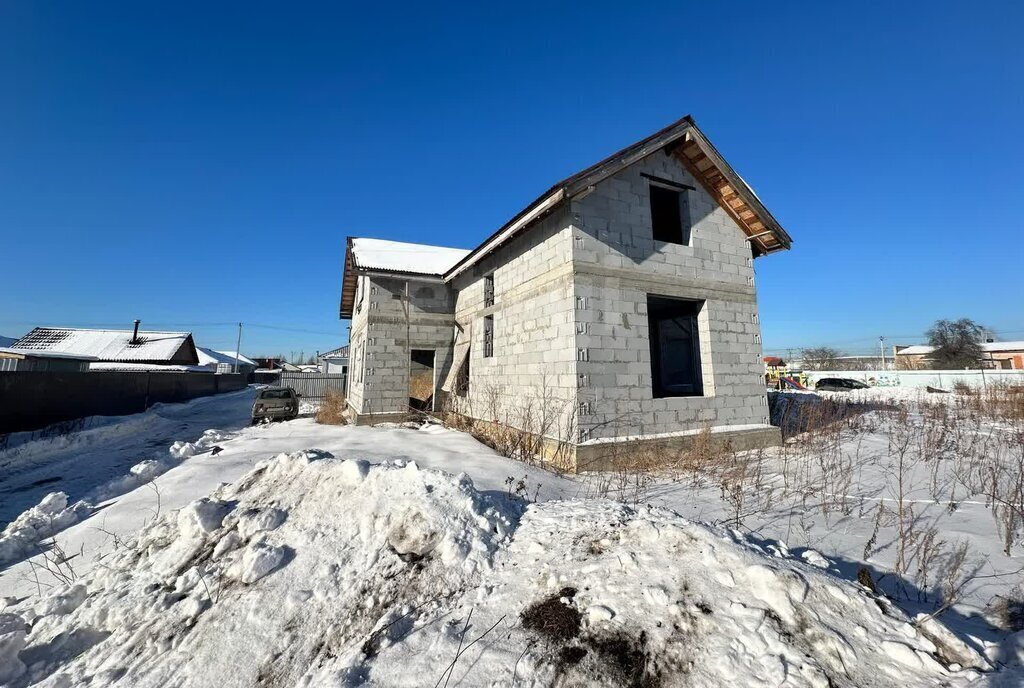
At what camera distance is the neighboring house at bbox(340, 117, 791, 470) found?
25.9ft

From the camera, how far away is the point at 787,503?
539cm

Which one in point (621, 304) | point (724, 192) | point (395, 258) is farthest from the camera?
point (395, 258)

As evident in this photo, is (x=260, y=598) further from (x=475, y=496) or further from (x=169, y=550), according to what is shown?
(x=475, y=496)

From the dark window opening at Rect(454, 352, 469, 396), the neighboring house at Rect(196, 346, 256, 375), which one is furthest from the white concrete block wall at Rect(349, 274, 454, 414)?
the neighboring house at Rect(196, 346, 256, 375)

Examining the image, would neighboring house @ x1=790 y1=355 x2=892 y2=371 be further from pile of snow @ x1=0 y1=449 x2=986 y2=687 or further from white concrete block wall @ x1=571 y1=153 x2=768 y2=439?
pile of snow @ x1=0 y1=449 x2=986 y2=687

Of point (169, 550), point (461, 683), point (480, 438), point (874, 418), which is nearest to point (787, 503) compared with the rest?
point (461, 683)

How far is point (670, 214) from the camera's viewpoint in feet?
34.1

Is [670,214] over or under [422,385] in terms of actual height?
over

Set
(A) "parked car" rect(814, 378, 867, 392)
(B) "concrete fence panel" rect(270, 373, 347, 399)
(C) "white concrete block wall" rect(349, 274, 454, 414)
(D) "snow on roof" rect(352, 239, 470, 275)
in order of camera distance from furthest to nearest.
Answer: (B) "concrete fence panel" rect(270, 373, 347, 399)
(A) "parked car" rect(814, 378, 867, 392)
(D) "snow on roof" rect(352, 239, 470, 275)
(C) "white concrete block wall" rect(349, 274, 454, 414)

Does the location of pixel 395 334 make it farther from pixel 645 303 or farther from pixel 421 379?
pixel 645 303

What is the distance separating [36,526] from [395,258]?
36.6ft

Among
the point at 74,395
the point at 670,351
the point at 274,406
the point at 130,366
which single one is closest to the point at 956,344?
the point at 670,351

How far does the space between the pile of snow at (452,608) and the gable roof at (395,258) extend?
34.3ft

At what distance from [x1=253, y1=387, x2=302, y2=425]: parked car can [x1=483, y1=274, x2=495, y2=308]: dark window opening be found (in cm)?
972
